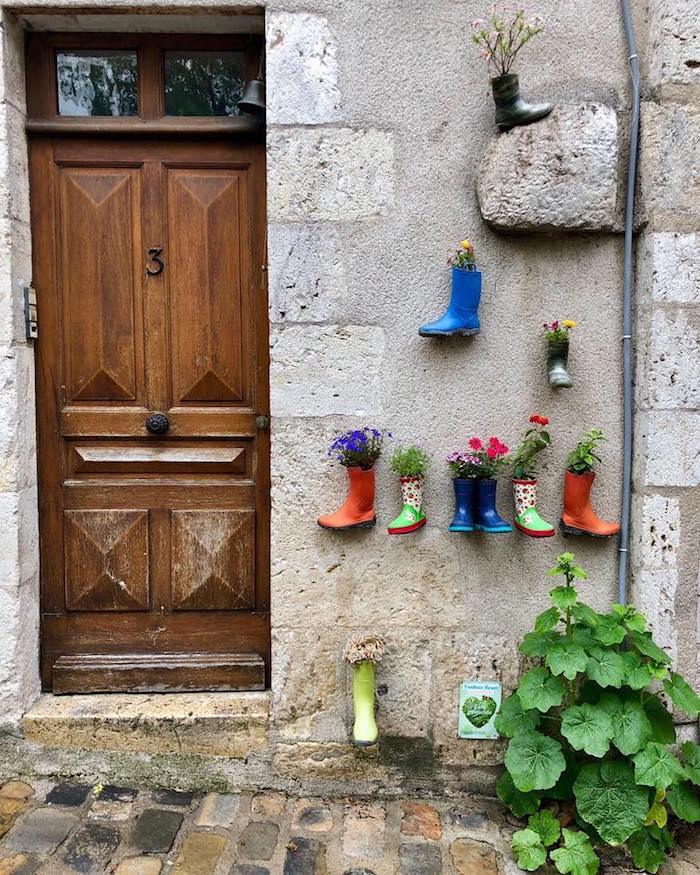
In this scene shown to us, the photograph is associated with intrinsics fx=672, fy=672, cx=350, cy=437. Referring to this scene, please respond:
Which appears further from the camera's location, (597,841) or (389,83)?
(389,83)

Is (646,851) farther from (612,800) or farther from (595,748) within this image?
(595,748)

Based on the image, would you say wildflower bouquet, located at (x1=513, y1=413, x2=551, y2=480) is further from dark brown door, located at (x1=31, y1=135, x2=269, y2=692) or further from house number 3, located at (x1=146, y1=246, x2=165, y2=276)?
house number 3, located at (x1=146, y1=246, x2=165, y2=276)

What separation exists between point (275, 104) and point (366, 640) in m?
1.92

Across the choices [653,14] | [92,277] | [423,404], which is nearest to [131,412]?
[92,277]

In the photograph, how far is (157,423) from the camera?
2594mm

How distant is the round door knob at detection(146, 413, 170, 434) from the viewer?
102 inches

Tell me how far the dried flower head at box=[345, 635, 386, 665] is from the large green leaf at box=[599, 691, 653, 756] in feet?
2.45

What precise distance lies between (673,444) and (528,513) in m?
0.56

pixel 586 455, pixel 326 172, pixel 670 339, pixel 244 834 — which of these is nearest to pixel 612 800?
pixel 586 455

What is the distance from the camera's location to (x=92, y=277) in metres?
2.60

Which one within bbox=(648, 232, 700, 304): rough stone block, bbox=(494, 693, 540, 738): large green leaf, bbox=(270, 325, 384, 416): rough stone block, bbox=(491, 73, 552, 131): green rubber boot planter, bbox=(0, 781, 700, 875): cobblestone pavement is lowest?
bbox=(0, 781, 700, 875): cobblestone pavement

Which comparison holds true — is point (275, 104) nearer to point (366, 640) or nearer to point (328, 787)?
point (366, 640)

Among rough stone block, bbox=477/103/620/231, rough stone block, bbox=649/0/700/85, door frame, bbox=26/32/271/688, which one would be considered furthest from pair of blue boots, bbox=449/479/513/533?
rough stone block, bbox=649/0/700/85

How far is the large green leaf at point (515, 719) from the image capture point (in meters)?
2.27
